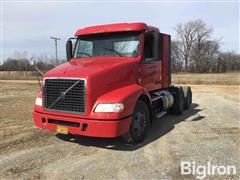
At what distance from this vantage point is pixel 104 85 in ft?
19.6

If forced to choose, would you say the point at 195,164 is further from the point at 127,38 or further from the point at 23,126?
the point at 23,126

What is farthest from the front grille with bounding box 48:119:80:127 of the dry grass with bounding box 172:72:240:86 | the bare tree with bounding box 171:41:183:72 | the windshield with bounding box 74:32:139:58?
the bare tree with bounding box 171:41:183:72

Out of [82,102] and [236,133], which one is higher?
[82,102]

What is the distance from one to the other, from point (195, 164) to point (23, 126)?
507 cm

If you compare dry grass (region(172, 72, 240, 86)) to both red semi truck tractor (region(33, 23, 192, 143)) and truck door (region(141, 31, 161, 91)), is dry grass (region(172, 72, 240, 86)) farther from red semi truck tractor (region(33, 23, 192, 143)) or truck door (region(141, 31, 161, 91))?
red semi truck tractor (region(33, 23, 192, 143))

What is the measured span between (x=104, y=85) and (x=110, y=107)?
560 mm

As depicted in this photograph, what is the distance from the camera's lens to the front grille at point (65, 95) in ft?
19.1

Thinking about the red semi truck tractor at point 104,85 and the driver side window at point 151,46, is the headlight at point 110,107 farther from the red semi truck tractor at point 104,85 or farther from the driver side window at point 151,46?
the driver side window at point 151,46

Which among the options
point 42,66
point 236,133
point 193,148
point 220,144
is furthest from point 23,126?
point 42,66

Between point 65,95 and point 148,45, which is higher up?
point 148,45

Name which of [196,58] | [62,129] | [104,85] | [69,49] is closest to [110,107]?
[104,85]

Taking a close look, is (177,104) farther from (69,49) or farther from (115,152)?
(115,152)

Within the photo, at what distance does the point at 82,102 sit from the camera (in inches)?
228

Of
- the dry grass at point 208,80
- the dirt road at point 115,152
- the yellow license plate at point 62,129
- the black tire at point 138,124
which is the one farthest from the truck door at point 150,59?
the dry grass at point 208,80
